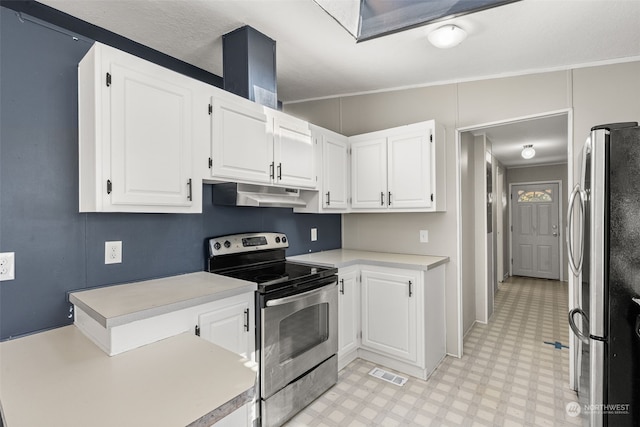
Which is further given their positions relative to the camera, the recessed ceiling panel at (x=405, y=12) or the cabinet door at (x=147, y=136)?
the recessed ceiling panel at (x=405, y=12)

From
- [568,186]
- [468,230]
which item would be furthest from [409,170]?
[468,230]

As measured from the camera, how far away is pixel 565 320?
3762 millimetres

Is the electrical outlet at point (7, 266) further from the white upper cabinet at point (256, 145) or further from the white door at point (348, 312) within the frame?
the white door at point (348, 312)

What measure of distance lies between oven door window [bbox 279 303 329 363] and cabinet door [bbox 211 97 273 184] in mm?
968

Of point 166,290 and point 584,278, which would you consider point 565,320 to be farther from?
point 166,290

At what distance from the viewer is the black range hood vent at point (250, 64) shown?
205 cm

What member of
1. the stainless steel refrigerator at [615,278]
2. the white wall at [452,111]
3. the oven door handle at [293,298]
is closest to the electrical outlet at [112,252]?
the oven door handle at [293,298]

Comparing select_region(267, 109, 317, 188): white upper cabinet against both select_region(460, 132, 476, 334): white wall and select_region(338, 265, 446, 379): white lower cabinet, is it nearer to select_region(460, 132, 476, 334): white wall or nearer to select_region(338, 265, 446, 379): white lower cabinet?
select_region(338, 265, 446, 379): white lower cabinet

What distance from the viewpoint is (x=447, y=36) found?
Answer: 196 cm

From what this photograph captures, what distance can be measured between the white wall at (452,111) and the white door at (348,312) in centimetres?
73

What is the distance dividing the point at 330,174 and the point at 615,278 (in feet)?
6.64

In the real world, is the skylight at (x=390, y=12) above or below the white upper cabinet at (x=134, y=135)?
above

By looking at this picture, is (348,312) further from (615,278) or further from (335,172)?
(615,278)

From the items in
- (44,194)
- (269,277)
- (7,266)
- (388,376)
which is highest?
(44,194)
